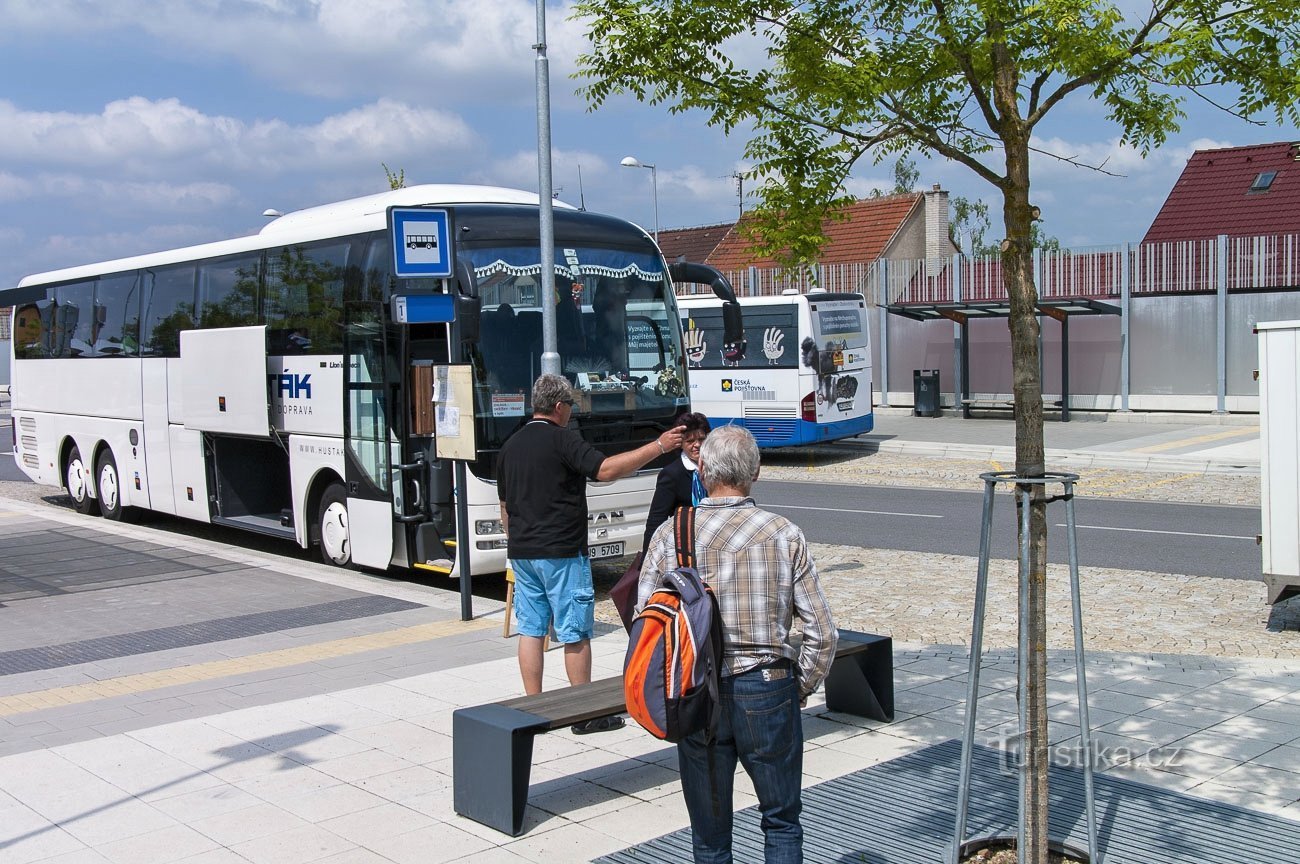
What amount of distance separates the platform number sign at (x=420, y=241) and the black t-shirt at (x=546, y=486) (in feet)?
11.1

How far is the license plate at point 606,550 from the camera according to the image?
10922 mm

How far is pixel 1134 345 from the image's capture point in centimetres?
2739

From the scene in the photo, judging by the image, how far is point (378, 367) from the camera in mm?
11109

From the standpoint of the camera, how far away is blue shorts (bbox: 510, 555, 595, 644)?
6590 mm

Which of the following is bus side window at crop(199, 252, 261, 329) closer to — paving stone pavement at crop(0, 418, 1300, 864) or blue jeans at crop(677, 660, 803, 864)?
paving stone pavement at crop(0, 418, 1300, 864)

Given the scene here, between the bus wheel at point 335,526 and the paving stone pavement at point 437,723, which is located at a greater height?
the bus wheel at point 335,526

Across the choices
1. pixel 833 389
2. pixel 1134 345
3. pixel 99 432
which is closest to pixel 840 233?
pixel 1134 345

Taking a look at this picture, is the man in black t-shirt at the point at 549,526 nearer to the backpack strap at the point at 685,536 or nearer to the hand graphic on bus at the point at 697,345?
the backpack strap at the point at 685,536

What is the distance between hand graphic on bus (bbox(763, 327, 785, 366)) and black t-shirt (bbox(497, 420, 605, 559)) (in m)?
16.3

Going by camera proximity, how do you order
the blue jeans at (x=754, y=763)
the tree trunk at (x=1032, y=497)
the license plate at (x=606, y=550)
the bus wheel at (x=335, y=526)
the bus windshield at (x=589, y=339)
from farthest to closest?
the bus wheel at (x=335, y=526) < the license plate at (x=606, y=550) < the bus windshield at (x=589, y=339) < the tree trunk at (x=1032, y=497) < the blue jeans at (x=754, y=763)

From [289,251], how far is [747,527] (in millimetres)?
→ 9681

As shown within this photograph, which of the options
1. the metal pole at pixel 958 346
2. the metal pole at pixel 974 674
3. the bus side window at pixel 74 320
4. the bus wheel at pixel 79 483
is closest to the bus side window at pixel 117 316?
the bus side window at pixel 74 320

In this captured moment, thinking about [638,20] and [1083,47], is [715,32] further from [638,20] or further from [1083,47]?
[1083,47]

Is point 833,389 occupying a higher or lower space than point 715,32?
lower
